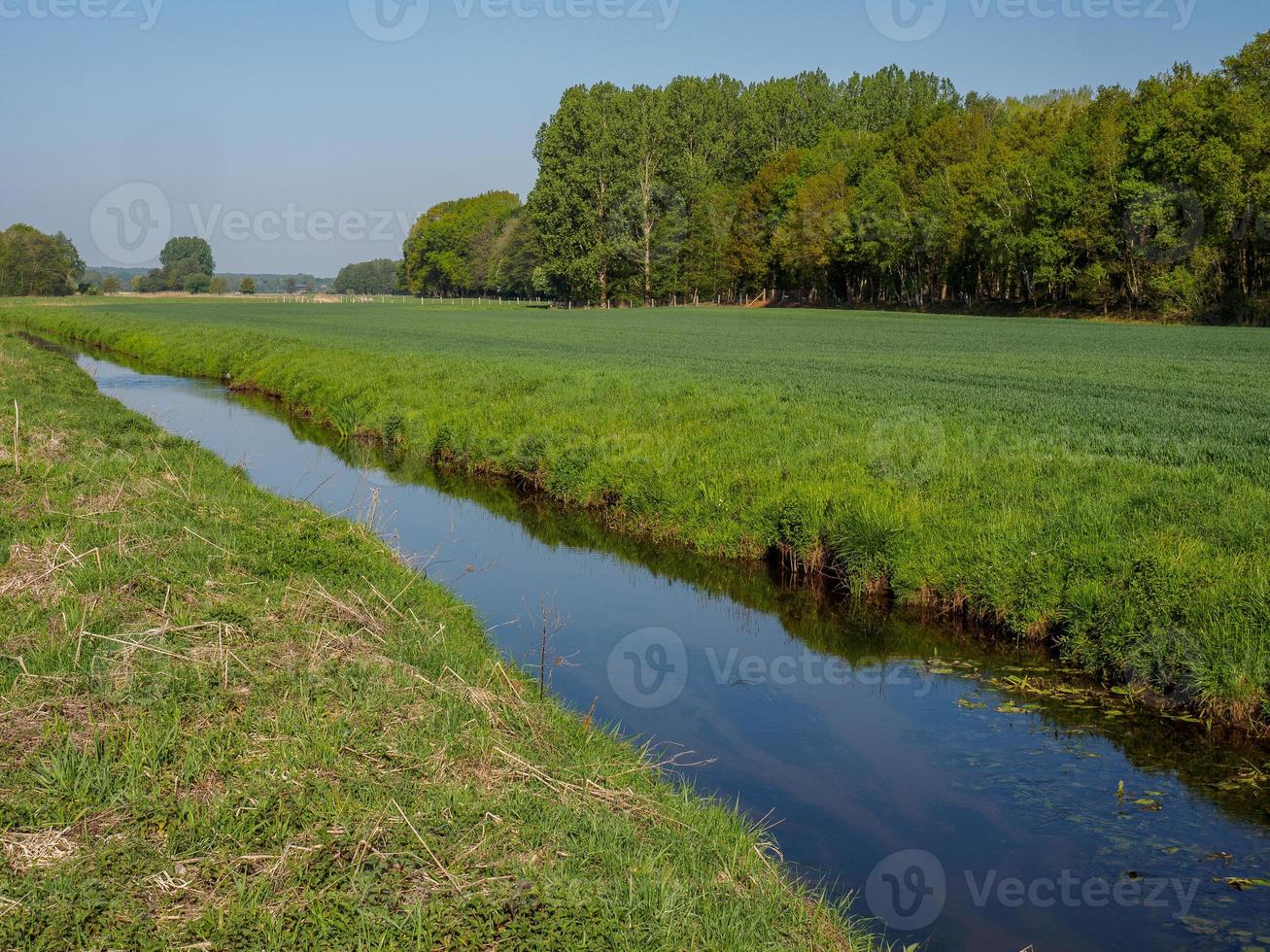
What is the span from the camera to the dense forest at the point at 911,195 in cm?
6116

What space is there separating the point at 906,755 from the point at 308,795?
499cm

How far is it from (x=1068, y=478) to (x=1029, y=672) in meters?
4.20

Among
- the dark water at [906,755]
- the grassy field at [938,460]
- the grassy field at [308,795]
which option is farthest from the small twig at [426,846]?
the grassy field at [938,460]

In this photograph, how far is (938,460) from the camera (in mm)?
14953

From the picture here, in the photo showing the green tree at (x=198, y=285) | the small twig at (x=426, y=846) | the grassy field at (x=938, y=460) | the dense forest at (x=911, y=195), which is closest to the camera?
the small twig at (x=426, y=846)

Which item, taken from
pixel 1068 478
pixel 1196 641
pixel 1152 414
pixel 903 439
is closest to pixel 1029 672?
pixel 1196 641

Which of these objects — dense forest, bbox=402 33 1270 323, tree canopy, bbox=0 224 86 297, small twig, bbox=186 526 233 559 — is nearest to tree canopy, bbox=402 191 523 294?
dense forest, bbox=402 33 1270 323

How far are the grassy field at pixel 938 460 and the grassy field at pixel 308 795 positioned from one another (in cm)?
535

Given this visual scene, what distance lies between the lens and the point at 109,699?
608 centimetres

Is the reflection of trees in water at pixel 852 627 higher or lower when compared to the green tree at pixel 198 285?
lower

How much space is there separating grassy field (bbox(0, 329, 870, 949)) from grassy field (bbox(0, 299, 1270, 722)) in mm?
5346

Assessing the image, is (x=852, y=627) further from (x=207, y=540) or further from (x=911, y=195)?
(x=911, y=195)

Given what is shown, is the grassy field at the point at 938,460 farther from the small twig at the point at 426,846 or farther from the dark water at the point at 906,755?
the small twig at the point at 426,846

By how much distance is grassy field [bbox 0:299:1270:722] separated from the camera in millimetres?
9727
